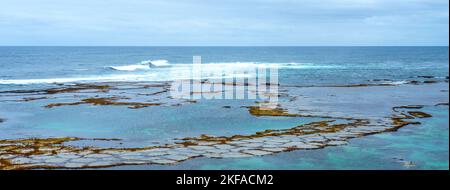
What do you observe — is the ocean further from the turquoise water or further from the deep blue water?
the deep blue water

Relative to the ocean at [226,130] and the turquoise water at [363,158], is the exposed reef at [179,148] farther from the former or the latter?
the turquoise water at [363,158]

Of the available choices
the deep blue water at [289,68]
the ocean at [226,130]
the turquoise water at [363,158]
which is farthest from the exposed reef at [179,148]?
the deep blue water at [289,68]

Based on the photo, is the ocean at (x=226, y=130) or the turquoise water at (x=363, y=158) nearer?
the turquoise water at (x=363, y=158)

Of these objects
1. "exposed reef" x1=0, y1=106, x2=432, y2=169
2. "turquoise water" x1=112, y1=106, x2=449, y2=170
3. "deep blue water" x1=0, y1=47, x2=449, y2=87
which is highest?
"deep blue water" x1=0, y1=47, x2=449, y2=87

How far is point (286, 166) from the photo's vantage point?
14.7m

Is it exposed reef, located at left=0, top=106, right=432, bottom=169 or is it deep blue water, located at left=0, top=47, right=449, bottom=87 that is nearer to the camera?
exposed reef, located at left=0, top=106, right=432, bottom=169

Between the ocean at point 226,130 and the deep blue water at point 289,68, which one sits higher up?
the deep blue water at point 289,68

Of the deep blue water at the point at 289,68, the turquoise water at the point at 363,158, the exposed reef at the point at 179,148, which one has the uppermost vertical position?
the deep blue water at the point at 289,68

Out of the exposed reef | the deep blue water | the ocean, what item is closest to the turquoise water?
the ocean

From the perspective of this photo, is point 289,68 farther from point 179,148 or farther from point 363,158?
point 363,158

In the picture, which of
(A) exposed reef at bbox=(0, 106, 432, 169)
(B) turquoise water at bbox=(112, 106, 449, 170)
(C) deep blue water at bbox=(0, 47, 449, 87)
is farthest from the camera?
(C) deep blue water at bbox=(0, 47, 449, 87)

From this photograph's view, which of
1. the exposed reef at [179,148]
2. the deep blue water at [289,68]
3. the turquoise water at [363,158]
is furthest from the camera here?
the deep blue water at [289,68]

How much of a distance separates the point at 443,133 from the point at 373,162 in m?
5.97

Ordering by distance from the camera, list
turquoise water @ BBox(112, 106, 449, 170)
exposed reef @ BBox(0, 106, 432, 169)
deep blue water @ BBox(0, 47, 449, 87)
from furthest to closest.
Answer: deep blue water @ BBox(0, 47, 449, 87)
exposed reef @ BBox(0, 106, 432, 169)
turquoise water @ BBox(112, 106, 449, 170)
